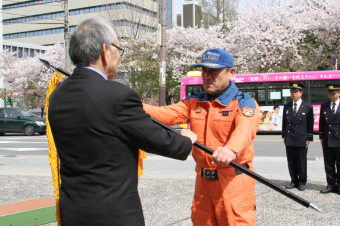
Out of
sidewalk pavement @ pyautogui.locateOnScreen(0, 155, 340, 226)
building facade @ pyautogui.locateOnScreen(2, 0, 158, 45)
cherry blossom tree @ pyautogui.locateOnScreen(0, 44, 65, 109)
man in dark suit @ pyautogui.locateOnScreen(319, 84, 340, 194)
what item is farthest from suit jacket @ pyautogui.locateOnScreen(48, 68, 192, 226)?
building facade @ pyautogui.locateOnScreen(2, 0, 158, 45)

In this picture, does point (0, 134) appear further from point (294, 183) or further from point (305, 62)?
point (305, 62)

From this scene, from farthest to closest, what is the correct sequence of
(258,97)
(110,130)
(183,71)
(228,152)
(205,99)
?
(183,71) → (258,97) → (205,99) → (228,152) → (110,130)

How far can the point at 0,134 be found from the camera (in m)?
19.0

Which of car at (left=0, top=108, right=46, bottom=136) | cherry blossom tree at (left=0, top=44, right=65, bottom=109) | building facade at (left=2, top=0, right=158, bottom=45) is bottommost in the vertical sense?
car at (left=0, top=108, right=46, bottom=136)

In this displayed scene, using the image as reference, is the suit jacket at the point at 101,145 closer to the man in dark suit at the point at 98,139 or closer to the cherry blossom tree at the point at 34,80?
the man in dark suit at the point at 98,139

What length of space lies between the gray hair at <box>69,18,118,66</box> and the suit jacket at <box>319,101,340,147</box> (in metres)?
4.97

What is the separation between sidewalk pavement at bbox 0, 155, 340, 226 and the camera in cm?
425

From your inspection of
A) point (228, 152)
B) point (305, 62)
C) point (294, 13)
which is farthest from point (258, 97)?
point (228, 152)

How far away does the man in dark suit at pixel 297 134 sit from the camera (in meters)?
5.88

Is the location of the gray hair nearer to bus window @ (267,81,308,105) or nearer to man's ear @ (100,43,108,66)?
man's ear @ (100,43,108,66)

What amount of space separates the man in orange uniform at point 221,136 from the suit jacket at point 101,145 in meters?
0.74

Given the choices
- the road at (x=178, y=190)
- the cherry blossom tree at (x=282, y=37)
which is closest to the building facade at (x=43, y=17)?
the cherry blossom tree at (x=282, y=37)

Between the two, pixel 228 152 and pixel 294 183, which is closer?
pixel 228 152

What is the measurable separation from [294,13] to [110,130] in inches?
1063
